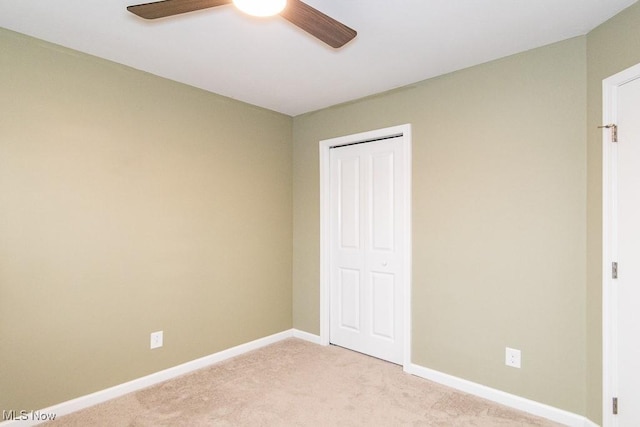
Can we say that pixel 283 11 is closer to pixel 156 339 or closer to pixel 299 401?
pixel 299 401

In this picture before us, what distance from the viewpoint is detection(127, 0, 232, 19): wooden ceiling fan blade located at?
1.44 meters

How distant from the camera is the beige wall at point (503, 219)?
87.9 inches

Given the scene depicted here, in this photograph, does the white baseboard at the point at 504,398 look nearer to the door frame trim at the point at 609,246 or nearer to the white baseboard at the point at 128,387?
the door frame trim at the point at 609,246

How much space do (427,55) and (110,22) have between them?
2.01 m

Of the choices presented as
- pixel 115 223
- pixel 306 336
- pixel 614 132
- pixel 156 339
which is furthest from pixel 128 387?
pixel 614 132

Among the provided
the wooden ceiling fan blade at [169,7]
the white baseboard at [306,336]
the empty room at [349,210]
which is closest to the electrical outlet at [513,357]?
the empty room at [349,210]

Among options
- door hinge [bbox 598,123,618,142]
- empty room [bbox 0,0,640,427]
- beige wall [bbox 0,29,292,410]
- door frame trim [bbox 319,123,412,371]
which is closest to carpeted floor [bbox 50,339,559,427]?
empty room [bbox 0,0,640,427]

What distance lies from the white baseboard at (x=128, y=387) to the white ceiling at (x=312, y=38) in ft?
7.73

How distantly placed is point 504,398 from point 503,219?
1247 millimetres

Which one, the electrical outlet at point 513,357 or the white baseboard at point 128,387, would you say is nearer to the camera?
the white baseboard at point 128,387

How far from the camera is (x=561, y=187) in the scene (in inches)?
89.0

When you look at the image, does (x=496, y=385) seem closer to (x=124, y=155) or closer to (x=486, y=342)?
(x=486, y=342)

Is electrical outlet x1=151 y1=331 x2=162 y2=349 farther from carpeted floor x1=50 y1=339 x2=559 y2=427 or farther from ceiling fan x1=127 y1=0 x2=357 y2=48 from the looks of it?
ceiling fan x1=127 y1=0 x2=357 y2=48

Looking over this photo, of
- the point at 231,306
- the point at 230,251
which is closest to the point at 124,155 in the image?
the point at 230,251
